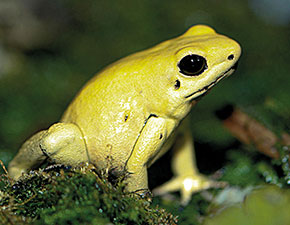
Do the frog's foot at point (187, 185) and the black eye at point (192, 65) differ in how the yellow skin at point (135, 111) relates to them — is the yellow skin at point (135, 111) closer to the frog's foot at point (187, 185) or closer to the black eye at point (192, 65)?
the black eye at point (192, 65)

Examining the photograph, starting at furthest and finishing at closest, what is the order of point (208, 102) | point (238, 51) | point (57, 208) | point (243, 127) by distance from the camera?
point (208, 102)
point (243, 127)
point (238, 51)
point (57, 208)

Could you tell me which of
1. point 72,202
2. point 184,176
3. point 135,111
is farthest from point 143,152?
point 184,176

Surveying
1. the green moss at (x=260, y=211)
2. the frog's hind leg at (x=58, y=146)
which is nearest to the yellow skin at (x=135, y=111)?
the frog's hind leg at (x=58, y=146)

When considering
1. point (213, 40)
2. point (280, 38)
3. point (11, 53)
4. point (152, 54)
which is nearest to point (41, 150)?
point (152, 54)

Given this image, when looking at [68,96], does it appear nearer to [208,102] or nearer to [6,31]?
[208,102]

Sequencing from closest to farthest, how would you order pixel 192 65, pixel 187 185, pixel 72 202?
pixel 72 202 < pixel 192 65 < pixel 187 185

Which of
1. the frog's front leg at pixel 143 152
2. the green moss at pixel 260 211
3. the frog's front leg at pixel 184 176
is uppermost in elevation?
the frog's front leg at pixel 184 176

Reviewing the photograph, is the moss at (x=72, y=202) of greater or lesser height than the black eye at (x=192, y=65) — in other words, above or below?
below

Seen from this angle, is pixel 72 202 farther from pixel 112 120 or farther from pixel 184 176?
pixel 184 176
